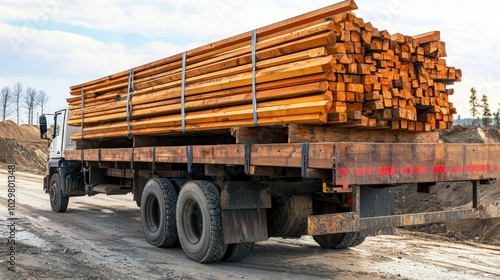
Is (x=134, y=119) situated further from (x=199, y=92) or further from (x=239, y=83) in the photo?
(x=239, y=83)

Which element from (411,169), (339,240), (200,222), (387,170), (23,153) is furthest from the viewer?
(23,153)

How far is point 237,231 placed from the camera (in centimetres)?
630

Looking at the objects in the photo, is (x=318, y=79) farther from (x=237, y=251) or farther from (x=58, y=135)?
(x=58, y=135)

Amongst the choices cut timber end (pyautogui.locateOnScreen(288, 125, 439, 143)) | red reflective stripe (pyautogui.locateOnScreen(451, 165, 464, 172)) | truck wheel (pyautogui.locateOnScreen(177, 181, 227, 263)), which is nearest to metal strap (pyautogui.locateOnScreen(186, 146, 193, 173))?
truck wheel (pyautogui.locateOnScreen(177, 181, 227, 263))

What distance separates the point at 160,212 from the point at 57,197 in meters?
5.69

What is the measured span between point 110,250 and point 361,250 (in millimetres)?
3740

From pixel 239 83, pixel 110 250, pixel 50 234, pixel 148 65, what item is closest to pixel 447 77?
pixel 239 83

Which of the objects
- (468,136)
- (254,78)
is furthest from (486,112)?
(254,78)

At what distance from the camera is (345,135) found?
228 inches

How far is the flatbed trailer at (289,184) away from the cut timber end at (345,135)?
13 millimetres

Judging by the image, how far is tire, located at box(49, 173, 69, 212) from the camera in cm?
1221

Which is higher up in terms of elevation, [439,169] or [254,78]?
[254,78]

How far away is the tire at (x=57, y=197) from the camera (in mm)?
12211

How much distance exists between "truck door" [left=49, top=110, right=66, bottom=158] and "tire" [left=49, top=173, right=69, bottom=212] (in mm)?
566
